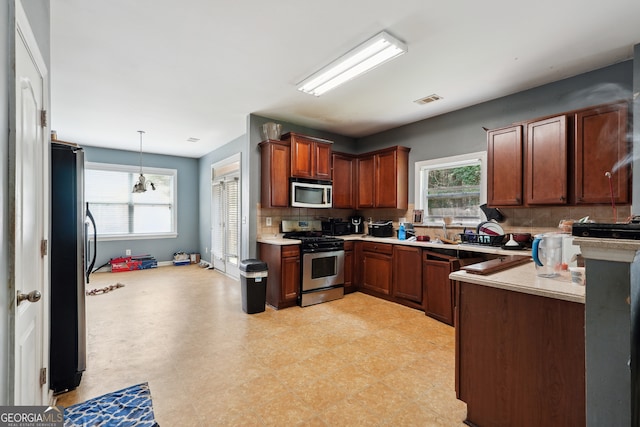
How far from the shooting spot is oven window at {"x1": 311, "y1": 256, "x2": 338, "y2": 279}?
4.17 metres

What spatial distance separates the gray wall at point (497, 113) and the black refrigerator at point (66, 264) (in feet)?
13.8

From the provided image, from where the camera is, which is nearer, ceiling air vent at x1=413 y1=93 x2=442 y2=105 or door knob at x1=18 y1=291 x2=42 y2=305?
door knob at x1=18 y1=291 x2=42 y2=305

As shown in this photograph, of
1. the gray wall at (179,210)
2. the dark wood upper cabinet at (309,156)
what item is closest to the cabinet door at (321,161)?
the dark wood upper cabinet at (309,156)

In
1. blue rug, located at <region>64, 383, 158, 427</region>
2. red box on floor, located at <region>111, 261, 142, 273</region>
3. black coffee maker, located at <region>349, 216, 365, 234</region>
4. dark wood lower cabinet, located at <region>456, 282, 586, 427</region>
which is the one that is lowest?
red box on floor, located at <region>111, 261, 142, 273</region>

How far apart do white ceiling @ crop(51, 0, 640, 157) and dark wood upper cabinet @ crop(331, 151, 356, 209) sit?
0.98m

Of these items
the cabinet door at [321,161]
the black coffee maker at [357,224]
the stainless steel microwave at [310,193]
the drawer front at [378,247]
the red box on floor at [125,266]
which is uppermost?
the cabinet door at [321,161]

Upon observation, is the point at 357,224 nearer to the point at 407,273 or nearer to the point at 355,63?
the point at 407,273

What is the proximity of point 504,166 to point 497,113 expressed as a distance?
33.1 inches

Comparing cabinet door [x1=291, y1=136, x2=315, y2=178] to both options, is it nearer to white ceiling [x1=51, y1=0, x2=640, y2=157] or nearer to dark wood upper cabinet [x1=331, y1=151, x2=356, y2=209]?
white ceiling [x1=51, y1=0, x2=640, y2=157]

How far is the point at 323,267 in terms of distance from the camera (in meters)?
4.26

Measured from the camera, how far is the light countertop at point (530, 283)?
4.70 ft

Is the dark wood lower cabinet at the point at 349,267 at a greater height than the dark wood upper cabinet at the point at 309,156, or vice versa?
the dark wood upper cabinet at the point at 309,156

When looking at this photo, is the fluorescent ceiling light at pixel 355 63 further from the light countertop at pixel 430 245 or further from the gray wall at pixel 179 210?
the gray wall at pixel 179 210

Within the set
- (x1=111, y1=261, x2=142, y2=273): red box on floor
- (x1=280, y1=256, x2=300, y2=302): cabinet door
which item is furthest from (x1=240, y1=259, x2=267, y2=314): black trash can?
(x1=111, y1=261, x2=142, y2=273): red box on floor
